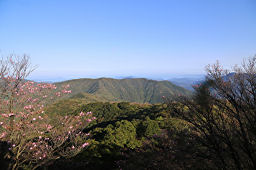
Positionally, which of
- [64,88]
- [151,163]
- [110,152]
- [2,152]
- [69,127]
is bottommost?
[110,152]

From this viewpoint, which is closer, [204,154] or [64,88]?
[204,154]

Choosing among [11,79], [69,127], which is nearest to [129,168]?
[69,127]

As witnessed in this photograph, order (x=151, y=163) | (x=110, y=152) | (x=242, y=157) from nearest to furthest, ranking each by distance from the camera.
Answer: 1. (x=242, y=157)
2. (x=151, y=163)
3. (x=110, y=152)

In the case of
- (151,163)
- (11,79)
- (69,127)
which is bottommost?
(151,163)

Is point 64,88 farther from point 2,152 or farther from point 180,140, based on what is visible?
point 180,140

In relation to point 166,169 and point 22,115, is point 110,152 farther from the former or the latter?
point 22,115

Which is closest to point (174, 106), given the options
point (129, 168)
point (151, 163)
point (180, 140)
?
point (180, 140)

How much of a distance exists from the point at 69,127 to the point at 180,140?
7.72 meters

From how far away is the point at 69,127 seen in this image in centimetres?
948

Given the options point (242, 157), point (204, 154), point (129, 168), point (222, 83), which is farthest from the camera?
point (129, 168)

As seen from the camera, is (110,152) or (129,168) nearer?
(129,168)

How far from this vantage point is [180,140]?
9109mm

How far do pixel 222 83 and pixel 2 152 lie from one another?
1501 cm

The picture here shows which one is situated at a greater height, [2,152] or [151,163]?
[2,152]
